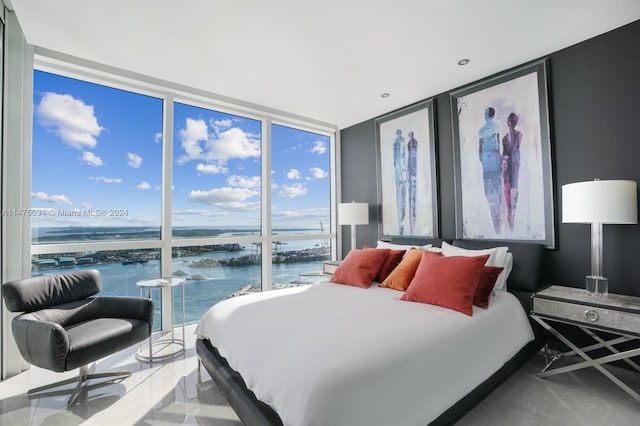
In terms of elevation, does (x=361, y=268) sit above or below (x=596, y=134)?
below

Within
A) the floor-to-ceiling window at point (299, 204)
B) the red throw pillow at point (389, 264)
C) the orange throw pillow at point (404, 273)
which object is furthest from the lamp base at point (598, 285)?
the floor-to-ceiling window at point (299, 204)

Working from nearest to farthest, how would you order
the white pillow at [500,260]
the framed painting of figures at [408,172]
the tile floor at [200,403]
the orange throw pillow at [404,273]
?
the tile floor at [200,403], the white pillow at [500,260], the orange throw pillow at [404,273], the framed painting of figures at [408,172]

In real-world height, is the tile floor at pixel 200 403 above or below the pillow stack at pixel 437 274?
below

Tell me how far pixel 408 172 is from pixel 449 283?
2122 mm

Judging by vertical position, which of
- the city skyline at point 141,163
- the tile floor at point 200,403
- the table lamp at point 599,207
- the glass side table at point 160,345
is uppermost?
the city skyline at point 141,163

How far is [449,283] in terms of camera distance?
2355 millimetres

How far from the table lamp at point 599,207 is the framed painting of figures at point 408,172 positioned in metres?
1.57

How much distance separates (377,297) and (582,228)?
1.92 meters

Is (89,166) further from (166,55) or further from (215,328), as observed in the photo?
(215,328)

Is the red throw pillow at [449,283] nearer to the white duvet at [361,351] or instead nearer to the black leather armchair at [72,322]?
the white duvet at [361,351]

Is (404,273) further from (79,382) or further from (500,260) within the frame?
(79,382)

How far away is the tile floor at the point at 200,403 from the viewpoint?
1.97 meters

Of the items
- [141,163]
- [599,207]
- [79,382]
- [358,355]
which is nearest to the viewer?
[358,355]

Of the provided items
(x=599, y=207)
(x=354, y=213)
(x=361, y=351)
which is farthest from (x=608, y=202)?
(x=354, y=213)
